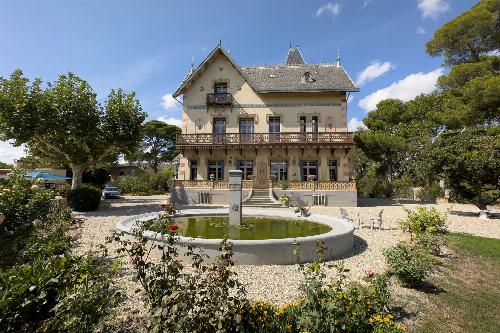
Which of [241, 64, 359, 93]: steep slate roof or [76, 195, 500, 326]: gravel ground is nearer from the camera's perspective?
[76, 195, 500, 326]: gravel ground

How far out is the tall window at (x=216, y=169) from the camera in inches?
1000

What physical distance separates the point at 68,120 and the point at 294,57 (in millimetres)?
22675

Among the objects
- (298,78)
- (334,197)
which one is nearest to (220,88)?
(298,78)

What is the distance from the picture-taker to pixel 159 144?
178 feet

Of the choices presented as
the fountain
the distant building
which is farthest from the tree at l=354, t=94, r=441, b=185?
the distant building

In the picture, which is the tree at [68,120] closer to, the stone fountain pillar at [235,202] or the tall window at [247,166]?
the tall window at [247,166]

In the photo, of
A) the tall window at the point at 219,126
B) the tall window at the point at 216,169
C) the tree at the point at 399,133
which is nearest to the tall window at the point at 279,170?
the tall window at the point at 216,169

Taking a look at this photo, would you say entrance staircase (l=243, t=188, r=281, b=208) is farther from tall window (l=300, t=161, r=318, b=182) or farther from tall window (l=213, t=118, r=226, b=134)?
tall window (l=213, t=118, r=226, b=134)

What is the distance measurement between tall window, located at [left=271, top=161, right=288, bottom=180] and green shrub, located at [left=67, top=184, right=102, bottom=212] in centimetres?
1390

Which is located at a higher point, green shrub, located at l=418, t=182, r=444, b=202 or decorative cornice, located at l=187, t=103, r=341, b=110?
decorative cornice, located at l=187, t=103, r=341, b=110

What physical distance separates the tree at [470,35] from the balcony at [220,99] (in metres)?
21.4

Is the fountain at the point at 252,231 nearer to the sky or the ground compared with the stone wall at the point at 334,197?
nearer to the ground

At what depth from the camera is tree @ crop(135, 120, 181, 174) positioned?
5294 cm

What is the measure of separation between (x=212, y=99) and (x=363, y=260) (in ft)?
68.4
